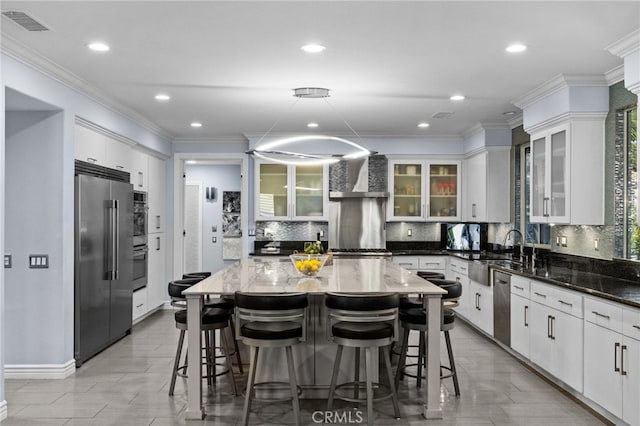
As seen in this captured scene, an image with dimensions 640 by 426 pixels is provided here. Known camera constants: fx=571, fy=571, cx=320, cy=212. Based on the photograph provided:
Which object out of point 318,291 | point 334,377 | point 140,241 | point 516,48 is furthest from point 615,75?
point 140,241

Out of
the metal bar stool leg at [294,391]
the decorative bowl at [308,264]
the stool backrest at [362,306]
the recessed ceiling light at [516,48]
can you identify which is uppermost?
the recessed ceiling light at [516,48]

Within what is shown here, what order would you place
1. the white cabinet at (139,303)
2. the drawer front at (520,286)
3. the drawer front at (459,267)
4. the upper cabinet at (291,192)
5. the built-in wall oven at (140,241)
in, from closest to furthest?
the drawer front at (520,286) → the built-in wall oven at (140,241) → the white cabinet at (139,303) → the drawer front at (459,267) → the upper cabinet at (291,192)

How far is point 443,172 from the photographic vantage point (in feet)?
28.1

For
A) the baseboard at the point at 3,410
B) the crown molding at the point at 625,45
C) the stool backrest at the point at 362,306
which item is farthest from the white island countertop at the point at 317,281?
the crown molding at the point at 625,45

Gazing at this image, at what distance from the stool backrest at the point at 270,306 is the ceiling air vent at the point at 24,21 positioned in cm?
217

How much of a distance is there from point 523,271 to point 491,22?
2606mm

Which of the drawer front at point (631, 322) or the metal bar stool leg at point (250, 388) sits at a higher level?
the drawer front at point (631, 322)

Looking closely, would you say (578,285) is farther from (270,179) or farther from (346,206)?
(270,179)

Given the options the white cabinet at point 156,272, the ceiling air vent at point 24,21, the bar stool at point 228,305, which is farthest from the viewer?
the white cabinet at point 156,272

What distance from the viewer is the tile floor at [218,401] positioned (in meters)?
3.94

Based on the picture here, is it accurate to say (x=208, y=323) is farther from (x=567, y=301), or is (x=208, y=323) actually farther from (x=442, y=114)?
(x=442, y=114)

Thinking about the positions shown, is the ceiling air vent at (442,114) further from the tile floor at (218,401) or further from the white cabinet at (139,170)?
the white cabinet at (139,170)

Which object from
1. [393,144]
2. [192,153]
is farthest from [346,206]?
[192,153]

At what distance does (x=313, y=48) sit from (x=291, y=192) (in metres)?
4.40
